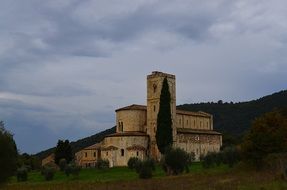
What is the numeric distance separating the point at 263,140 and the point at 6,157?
2043cm

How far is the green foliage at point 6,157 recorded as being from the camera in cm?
3085

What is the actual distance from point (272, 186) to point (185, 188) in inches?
202

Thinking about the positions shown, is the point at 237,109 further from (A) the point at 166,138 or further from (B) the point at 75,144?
(A) the point at 166,138

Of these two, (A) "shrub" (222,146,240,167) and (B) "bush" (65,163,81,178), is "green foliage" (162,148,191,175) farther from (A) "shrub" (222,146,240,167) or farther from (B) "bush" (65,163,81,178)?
(B) "bush" (65,163,81,178)

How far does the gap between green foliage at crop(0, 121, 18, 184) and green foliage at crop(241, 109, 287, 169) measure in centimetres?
1889

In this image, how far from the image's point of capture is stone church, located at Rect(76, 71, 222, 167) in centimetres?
7125

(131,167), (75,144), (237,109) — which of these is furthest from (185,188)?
(75,144)

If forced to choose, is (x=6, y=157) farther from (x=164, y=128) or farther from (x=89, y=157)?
(x=89, y=157)

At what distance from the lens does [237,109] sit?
134625 millimetres

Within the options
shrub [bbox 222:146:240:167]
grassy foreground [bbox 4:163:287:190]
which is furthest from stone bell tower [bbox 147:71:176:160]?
grassy foreground [bbox 4:163:287:190]

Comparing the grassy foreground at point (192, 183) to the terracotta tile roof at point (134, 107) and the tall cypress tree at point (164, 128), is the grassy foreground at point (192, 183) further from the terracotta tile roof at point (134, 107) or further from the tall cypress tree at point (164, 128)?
the terracotta tile roof at point (134, 107)

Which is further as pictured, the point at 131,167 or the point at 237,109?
the point at 237,109

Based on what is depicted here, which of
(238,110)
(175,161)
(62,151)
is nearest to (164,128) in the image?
(62,151)

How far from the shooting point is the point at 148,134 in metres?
74.3
